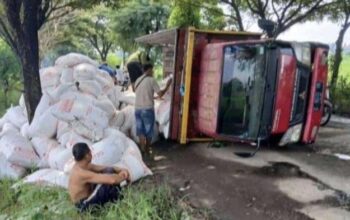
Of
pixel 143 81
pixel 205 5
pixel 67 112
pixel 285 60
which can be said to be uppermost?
pixel 205 5

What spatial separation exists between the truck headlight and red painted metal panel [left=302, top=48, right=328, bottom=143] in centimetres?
10

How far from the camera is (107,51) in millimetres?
35562

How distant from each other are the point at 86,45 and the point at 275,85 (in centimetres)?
3348

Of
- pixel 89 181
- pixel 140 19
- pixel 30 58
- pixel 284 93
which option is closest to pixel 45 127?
pixel 30 58

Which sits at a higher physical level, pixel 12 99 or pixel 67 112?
pixel 67 112

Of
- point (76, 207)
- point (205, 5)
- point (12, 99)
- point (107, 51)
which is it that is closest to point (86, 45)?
point (107, 51)

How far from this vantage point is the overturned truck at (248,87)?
616 centimetres

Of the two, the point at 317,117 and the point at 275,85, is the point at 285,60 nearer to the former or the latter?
the point at 275,85

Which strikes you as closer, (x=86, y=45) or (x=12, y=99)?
(x=12, y=99)

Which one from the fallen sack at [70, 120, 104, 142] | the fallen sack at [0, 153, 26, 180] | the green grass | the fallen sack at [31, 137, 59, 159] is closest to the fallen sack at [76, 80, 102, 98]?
the fallen sack at [70, 120, 104, 142]

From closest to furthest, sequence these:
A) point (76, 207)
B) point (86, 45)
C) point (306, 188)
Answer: point (76, 207) → point (306, 188) → point (86, 45)

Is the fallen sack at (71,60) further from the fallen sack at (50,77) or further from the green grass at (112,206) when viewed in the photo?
the green grass at (112,206)

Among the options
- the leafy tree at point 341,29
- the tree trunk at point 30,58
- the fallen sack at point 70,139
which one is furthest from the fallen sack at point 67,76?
the leafy tree at point 341,29

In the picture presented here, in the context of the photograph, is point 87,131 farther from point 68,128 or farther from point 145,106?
point 145,106
